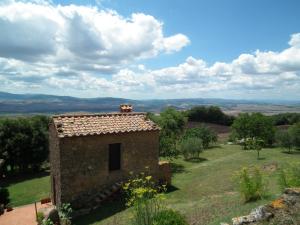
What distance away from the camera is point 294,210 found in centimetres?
643

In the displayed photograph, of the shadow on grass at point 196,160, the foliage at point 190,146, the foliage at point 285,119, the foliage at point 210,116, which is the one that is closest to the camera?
the shadow on grass at point 196,160

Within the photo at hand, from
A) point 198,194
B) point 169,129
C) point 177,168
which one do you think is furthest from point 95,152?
point 169,129

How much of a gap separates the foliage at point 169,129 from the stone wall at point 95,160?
8.61m

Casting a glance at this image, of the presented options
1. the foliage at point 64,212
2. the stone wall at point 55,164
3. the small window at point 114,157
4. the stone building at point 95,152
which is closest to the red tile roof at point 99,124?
the stone building at point 95,152

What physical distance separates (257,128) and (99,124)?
29049mm

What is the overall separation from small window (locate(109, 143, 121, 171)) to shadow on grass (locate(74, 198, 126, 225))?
2078 millimetres

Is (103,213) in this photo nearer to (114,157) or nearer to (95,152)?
(95,152)

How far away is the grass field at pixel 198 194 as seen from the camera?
440 inches

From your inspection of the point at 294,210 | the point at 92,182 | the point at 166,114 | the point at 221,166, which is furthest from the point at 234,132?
the point at 294,210

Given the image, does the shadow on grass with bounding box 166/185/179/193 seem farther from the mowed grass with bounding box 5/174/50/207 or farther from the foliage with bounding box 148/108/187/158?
the mowed grass with bounding box 5/174/50/207

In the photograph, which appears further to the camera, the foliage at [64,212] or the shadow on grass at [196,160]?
the shadow on grass at [196,160]

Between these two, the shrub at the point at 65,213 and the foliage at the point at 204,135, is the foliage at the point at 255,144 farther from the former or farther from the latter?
the shrub at the point at 65,213

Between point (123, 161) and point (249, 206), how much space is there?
9482 mm

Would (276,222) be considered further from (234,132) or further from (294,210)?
(234,132)
